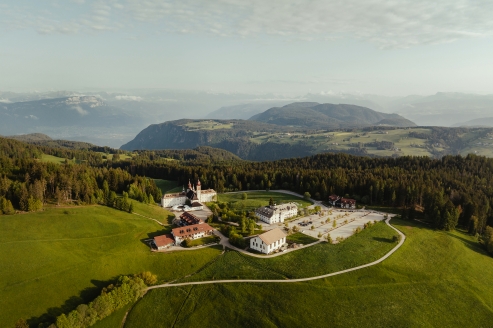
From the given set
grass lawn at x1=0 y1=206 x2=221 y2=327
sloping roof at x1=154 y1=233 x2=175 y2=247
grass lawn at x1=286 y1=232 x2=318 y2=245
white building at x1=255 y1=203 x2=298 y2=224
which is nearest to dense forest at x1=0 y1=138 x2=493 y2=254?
grass lawn at x1=0 y1=206 x2=221 y2=327

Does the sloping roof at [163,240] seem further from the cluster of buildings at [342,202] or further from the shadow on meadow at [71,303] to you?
the cluster of buildings at [342,202]

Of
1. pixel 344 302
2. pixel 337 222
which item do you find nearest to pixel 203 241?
pixel 344 302

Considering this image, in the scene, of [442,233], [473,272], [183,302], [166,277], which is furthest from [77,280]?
[442,233]

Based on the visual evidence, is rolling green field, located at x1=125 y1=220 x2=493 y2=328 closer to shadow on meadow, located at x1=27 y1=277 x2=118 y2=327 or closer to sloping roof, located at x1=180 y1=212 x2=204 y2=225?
shadow on meadow, located at x1=27 y1=277 x2=118 y2=327

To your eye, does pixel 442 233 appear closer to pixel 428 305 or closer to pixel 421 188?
pixel 421 188

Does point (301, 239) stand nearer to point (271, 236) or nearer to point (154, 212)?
point (271, 236)

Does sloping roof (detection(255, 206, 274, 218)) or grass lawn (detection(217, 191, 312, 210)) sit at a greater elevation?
sloping roof (detection(255, 206, 274, 218))
